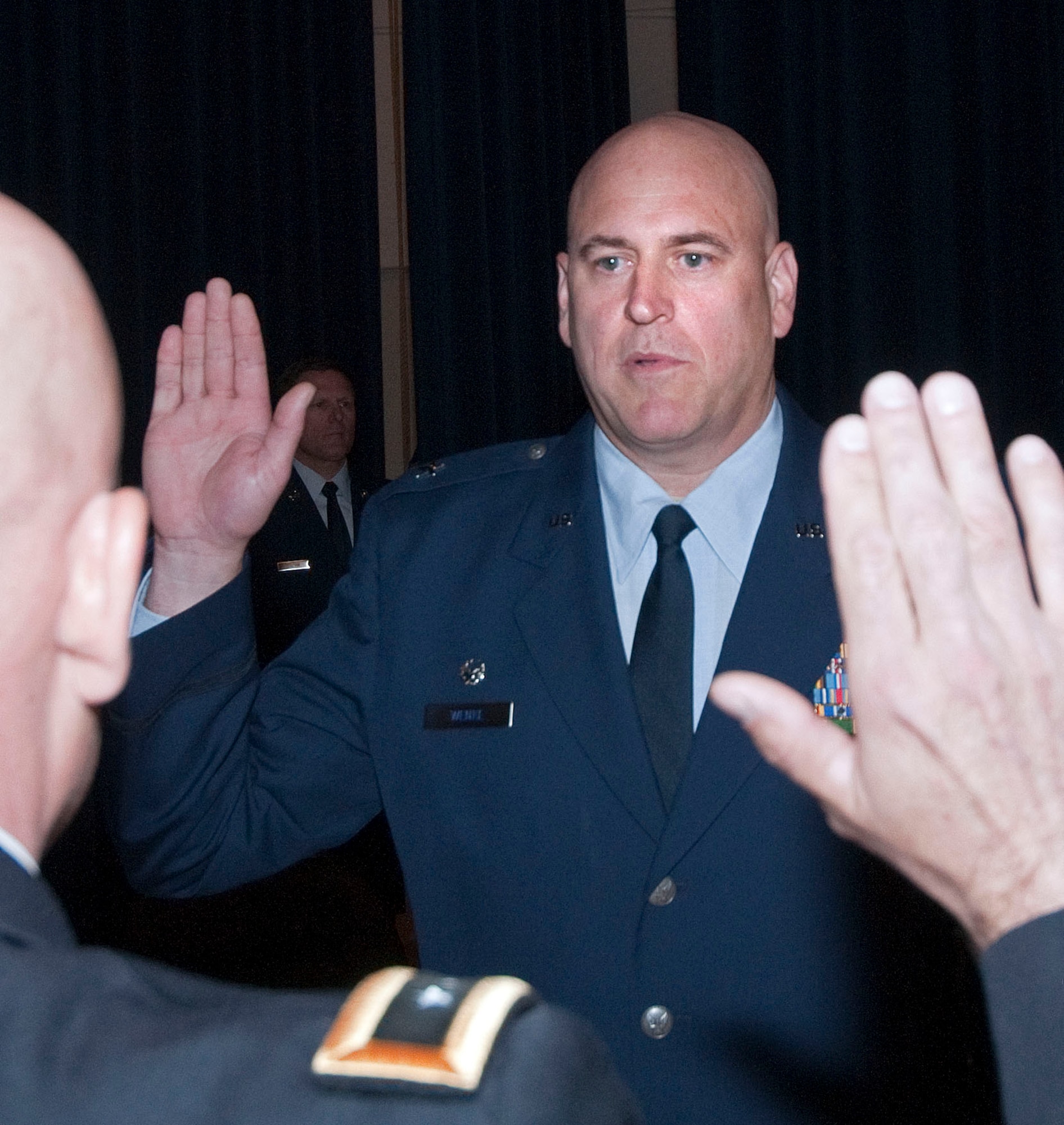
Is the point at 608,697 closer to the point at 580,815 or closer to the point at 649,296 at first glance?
the point at 580,815

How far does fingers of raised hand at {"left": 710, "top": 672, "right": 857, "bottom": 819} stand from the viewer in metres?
0.67

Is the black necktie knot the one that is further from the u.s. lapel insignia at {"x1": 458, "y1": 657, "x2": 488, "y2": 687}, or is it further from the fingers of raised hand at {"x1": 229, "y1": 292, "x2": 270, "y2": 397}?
the fingers of raised hand at {"x1": 229, "y1": 292, "x2": 270, "y2": 397}

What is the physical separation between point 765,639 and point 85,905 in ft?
8.85

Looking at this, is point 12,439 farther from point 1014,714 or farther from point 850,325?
point 850,325

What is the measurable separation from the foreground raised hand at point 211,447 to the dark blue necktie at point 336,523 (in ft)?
8.68

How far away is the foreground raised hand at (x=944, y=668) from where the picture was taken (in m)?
0.65

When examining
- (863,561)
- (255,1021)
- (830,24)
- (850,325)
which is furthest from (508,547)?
(830,24)

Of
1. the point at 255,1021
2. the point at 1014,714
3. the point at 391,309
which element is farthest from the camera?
the point at 391,309

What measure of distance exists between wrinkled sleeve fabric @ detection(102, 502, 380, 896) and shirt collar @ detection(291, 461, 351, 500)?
255 centimetres

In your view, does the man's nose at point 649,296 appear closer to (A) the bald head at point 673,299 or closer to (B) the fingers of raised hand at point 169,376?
(A) the bald head at point 673,299

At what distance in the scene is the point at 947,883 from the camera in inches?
26.3

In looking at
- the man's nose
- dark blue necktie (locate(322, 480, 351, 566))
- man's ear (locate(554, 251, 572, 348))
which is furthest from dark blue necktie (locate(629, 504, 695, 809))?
dark blue necktie (locate(322, 480, 351, 566))

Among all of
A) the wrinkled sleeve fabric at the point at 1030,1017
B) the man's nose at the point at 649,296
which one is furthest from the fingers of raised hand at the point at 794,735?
the man's nose at the point at 649,296

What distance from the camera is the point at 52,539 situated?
0.62 m
